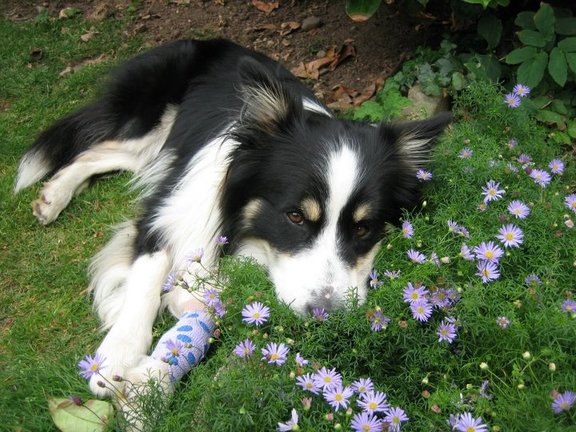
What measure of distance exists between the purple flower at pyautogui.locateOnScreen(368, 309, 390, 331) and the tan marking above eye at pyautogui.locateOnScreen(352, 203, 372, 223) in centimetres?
66

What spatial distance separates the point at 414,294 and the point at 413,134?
3.68 ft

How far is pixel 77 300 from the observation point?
3695mm

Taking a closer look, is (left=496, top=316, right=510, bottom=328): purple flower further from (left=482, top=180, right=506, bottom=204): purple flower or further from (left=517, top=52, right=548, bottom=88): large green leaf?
(left=517, top=52, right=548, bottom=88): large green leaf

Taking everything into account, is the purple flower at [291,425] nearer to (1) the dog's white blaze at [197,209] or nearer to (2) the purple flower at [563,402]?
(2) the purple flower at [563,402]

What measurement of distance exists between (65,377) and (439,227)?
1858 mm

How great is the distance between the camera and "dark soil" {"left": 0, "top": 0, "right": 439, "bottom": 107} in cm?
579

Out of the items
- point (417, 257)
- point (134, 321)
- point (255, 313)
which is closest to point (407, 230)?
point (417, 257)

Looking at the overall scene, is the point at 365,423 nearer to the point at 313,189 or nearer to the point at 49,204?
the point at 313,189

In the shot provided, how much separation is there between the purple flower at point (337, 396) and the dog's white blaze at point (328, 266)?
524mm

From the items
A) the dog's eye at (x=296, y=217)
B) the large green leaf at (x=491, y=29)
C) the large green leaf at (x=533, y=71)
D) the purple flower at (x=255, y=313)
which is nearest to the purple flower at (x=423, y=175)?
the dog's eye at (x=296, y=217)

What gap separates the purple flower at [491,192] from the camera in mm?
3062

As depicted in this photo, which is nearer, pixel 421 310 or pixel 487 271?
pixel 421 310

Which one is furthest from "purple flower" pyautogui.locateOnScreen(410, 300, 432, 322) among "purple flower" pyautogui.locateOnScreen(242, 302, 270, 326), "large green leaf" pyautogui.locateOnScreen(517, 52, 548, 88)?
"large green leaf" pyautogui.locateOnScreen(517, 52, 548, 88)

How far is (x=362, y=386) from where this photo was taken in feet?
7.52
